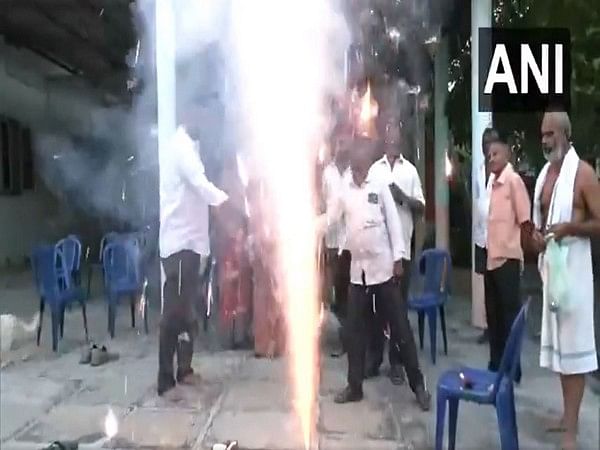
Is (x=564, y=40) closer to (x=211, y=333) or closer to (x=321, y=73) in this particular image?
(x=321, y=73)

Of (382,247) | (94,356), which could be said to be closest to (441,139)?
(382,247)

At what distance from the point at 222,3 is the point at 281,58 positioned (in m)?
0.18

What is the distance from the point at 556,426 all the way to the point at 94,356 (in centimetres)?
106

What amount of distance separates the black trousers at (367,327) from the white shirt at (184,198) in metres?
0.36

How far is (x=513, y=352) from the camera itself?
1.87 meters

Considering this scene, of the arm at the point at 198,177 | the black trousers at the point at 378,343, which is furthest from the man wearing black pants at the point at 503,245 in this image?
the arm at the point at 198,177

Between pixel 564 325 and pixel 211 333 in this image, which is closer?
pixel 564 325

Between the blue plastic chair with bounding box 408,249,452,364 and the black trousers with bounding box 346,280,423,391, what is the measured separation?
0.11 feet

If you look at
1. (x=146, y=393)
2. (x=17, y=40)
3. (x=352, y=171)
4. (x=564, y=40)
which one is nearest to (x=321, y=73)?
(x=352, y=171)

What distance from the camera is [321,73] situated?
1.92 m

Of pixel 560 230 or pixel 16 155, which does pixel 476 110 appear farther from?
pixel 16 155

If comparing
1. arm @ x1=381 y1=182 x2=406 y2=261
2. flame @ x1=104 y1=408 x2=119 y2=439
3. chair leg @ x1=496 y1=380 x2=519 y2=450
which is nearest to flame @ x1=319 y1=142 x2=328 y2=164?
arm @ x1=381 y1=182 x2=406 y2=261

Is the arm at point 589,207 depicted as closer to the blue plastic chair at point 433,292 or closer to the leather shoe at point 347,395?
the blue plastic chair at point 433,292

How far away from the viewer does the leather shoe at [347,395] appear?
6.44ft
